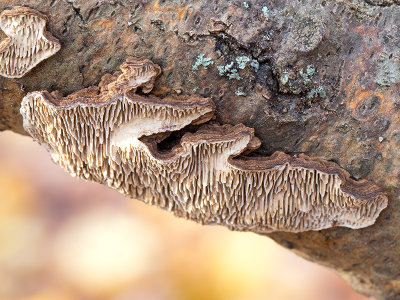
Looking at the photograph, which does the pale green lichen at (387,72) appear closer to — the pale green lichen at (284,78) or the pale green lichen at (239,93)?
the pale green lichen at (284,78)

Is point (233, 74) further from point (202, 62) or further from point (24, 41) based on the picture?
point (24, 41)

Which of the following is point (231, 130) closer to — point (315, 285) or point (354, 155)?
point (354, 155)

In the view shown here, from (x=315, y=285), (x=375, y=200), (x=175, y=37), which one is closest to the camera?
(x=175, y=37)

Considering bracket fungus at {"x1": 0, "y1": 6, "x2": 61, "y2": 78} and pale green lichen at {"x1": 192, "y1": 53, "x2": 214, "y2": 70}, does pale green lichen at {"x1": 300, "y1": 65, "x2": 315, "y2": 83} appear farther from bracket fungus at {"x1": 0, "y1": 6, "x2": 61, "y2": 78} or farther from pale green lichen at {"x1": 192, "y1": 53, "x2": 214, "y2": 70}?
bracket fungus at {"x1": 0, "y1": 6, "x2": 61, "y2": 78}

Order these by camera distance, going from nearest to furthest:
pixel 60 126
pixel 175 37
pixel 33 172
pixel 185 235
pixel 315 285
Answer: pixel 175 37
pixel 60 126
pixel 315 285
pixel 185 235
pixel 33 172

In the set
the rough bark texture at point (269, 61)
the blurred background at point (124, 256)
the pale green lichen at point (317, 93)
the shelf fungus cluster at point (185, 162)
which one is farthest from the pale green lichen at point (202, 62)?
the blurred background at point (124, 256)

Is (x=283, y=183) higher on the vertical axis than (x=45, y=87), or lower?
lower

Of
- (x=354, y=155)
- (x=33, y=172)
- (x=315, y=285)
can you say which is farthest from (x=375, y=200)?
(x=33, y=172)
